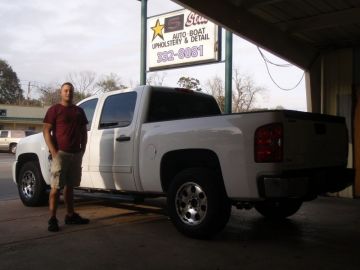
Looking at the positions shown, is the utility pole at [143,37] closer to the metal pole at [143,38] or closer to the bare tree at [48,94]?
the metal pole at [143,38]

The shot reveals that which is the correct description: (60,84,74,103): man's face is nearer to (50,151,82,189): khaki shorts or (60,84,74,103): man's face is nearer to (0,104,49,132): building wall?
(50,151,82,189): khaki shorts

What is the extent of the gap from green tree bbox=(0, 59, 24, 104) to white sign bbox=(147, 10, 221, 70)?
65512mm

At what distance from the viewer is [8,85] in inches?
3027

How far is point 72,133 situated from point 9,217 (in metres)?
2.01

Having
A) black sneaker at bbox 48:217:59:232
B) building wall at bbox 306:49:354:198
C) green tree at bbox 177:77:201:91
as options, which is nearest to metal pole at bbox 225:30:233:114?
building wall at bbox 306:49:354:198

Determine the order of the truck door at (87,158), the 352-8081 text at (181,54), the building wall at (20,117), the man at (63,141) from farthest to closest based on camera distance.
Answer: the building wall at (20,117), the 352-8081 text at (181,54), the truck door at (87,158), the man at (63,141)

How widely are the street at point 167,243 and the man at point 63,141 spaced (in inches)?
21.7

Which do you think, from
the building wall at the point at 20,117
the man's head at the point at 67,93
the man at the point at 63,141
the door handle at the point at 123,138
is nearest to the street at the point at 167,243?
the man at the point at 63,141

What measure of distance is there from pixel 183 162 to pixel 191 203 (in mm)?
586

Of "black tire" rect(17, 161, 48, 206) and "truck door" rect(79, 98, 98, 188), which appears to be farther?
"black tire" rect(17, 161, 48, 206)

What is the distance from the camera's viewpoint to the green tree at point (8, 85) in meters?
76.4

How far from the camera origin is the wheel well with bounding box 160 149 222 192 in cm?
602

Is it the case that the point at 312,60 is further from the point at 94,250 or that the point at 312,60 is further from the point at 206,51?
the point at 94,250

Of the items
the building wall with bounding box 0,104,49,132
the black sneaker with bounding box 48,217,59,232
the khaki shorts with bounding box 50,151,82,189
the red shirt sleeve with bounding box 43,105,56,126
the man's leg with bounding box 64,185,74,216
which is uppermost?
the building wall with bounding box 0,104,49,132
